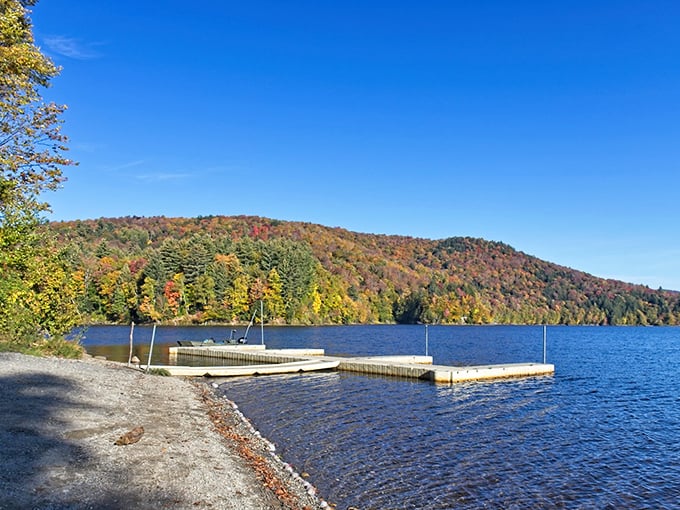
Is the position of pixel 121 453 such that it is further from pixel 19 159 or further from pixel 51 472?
pixel 19 159

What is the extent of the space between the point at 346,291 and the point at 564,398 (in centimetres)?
10906

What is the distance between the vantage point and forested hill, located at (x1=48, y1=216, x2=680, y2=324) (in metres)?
104

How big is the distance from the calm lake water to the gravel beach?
157cm

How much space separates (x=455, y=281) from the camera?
544ft

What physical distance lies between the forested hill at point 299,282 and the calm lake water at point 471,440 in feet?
62.6

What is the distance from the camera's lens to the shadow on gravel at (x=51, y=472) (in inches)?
305

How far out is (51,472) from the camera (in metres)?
8.79

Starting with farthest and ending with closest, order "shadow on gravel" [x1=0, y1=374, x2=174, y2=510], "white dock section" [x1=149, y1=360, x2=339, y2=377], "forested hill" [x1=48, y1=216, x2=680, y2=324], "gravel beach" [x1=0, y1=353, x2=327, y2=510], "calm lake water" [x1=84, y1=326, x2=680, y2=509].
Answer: "forested hill" [x1=48, y1=216, x2=680, y2=324], "white dock section" [x1=149, y1=360, x2=339, y2=377], "calm lake water" [x1=84, y1=326, x2=680, y2=509], "gravel beach" [x1=0, y1=353, x2=327, y2=510], "shadow on gravel" [x1=0, y1=374, x2=174, y2=510]

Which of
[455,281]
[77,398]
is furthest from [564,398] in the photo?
[455,281]

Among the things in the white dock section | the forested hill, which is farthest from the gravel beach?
the forested hill

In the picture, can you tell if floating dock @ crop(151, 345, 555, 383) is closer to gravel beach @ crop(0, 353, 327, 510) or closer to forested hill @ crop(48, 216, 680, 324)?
gravel beach @ crop(0, 353, 327, 510)

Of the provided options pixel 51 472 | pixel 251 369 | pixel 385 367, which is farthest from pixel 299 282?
pixel 51 472

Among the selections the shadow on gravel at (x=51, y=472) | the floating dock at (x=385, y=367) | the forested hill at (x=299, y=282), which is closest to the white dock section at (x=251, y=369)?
the floating dock at (x=385, y=367)

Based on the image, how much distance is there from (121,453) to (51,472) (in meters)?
1.97
